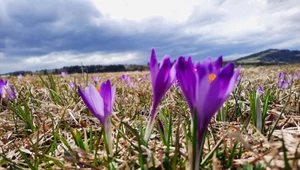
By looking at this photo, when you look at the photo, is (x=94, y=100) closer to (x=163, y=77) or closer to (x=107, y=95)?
(x=107, y=95)

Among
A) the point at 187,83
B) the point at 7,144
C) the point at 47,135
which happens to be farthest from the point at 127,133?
the point at 187,83

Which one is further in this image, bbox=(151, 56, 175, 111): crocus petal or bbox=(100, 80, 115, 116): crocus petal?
bbox=(100, 80, 115, 116): crocus petal

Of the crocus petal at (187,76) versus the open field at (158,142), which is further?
the open field at (158,142)

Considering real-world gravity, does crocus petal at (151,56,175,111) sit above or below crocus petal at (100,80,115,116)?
above

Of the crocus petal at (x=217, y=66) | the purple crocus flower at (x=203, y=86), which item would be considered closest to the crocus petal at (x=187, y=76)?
the purple crocus flower at (x=203, y=86)

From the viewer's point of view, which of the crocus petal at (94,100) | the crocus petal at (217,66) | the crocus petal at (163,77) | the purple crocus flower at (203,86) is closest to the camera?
the purple crocus flower at (203,86)

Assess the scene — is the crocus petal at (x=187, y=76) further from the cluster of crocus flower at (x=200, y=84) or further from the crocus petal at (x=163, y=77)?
the crocus petal at (x=163, y=77)

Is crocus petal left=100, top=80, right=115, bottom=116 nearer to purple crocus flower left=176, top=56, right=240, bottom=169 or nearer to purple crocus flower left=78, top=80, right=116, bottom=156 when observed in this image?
purple crocus flower left=78, top=80, right=116, bottom=156

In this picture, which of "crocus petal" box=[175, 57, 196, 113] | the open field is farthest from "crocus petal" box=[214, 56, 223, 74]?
the open field

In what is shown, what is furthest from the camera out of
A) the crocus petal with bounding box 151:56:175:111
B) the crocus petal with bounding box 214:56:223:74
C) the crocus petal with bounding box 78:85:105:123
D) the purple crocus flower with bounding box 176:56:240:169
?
the crocus petal with bounding box 78:85:105:123
